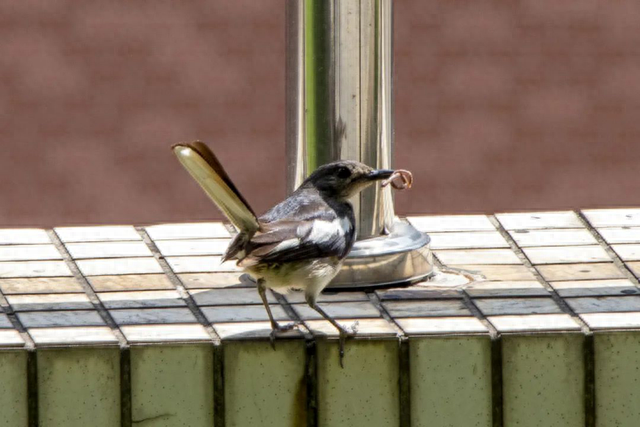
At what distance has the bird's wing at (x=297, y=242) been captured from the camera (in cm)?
311

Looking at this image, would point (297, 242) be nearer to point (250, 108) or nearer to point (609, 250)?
point (609, 250)

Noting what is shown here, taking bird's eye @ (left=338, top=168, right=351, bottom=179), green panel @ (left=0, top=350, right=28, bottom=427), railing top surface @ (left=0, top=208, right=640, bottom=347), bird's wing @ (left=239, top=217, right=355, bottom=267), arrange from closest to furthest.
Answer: green panel @ (left=0, top=350, right=28, bottom=427)
railing top surface @ (left=0, top=208, right=640, bottom=347)
bird's wing @ (left=239, top=217, right=355, bottom=267)
bird's eye @ (left=338, top=168, right=351, bottom=179)

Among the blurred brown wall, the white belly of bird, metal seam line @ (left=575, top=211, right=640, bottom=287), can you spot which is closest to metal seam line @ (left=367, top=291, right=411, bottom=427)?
the white belly of bird

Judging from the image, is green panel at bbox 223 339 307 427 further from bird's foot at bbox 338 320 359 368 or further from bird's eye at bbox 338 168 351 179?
bird's eye at bbox 338 168 351 179

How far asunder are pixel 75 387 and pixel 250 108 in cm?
433

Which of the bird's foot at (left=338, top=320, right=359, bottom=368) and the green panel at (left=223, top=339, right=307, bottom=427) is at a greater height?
the bird's foot at (left=338, top=320, right=359, bottom=368)

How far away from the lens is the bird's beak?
3234 millimetres

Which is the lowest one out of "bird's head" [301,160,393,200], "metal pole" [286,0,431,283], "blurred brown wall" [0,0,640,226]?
"blurred brown wall" [0,0,640,226]

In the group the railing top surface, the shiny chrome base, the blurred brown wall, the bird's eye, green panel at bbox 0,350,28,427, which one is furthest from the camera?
the blurred brown wall

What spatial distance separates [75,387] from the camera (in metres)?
2.84

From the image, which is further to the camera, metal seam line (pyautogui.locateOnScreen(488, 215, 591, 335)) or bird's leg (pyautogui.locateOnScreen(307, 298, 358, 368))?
metal seam line (pyautogui.locateOnScreen(488, 215, 591, 335))

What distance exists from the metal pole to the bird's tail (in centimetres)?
27

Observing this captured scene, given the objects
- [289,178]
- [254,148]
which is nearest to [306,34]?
[289,178]

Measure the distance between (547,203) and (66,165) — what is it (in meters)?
2.08
